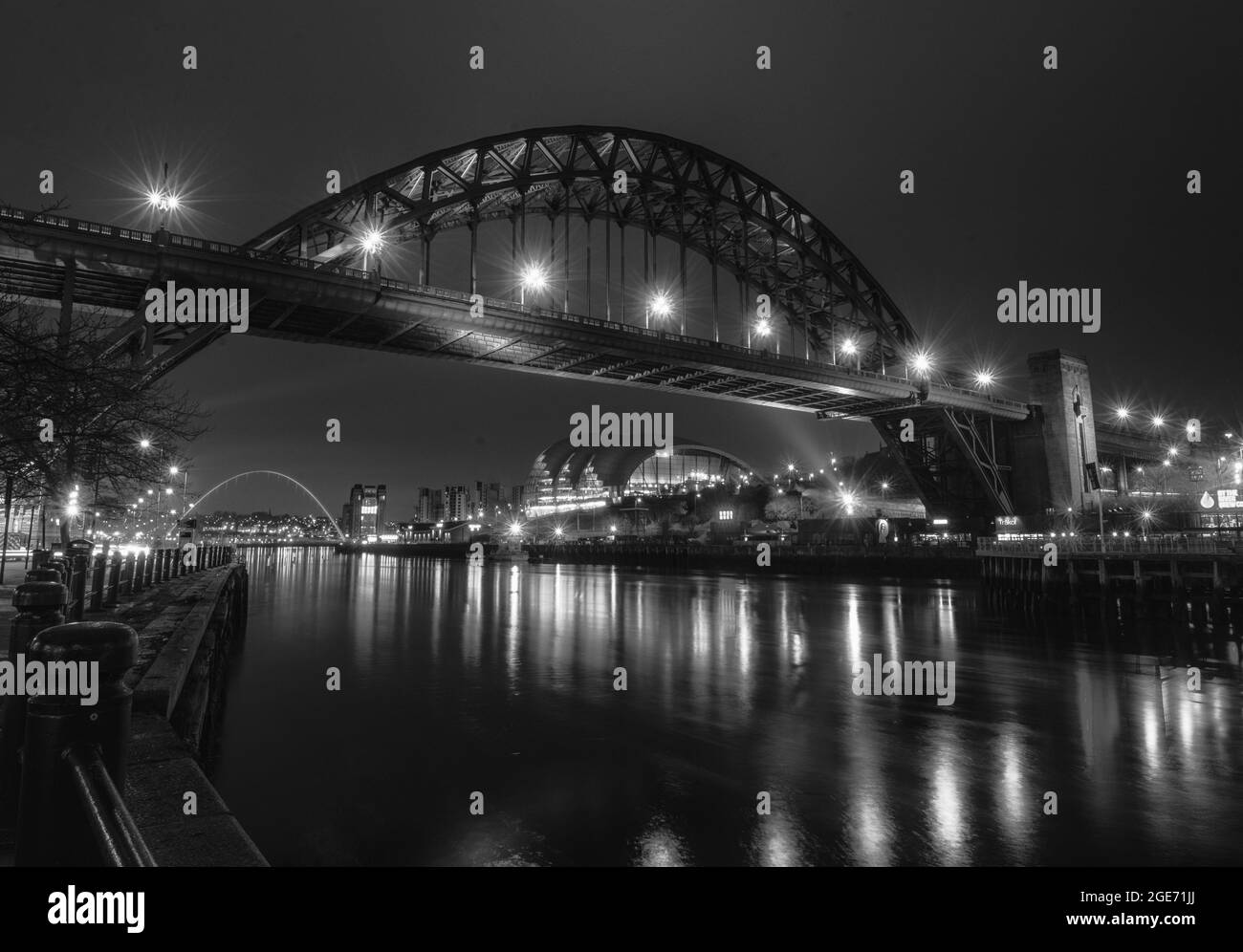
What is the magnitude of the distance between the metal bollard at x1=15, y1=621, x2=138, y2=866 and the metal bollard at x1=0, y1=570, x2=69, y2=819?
2.25 ft

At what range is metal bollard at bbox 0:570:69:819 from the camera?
436 cm

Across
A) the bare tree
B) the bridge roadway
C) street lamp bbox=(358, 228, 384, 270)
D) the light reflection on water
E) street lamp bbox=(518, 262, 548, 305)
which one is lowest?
the light reflection on water

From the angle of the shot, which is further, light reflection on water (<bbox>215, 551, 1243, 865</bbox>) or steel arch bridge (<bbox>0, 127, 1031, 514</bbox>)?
steel arch bridge (<bbox>0, 127, 1031, 514</bbox>)

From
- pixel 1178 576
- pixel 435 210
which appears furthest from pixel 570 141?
pixel 1178 576

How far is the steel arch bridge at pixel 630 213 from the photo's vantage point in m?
35.9

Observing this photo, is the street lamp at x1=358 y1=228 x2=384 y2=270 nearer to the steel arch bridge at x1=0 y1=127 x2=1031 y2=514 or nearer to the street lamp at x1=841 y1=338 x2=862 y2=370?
the steel arch bridge at x1=0 y1=127 x2=1031 y2=514

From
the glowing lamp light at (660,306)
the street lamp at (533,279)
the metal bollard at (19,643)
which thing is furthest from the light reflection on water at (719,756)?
the glowing lamp light at (660,306)

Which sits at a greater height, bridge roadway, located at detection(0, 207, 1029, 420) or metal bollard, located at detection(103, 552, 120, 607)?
bridge roadway, located at detection(0, 207, 1029, 420)

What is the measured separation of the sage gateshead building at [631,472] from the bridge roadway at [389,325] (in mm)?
86968

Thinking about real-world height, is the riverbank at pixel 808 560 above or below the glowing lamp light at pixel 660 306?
below

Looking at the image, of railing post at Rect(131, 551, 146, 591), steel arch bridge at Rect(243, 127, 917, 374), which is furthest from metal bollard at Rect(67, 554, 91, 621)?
steel arch bridge at Rect(243, 127, 917, 374)

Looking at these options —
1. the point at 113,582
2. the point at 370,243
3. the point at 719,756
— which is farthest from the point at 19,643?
the point at 370,243

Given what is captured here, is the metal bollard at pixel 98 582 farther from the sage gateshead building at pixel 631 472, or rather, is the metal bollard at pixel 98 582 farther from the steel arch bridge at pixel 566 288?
the sage gateshead building at pixel 631 472
